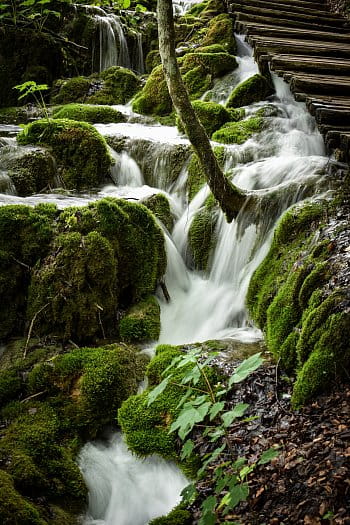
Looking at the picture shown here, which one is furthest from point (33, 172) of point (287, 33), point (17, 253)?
point (287, 33)

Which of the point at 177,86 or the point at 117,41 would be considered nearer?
the point at 177,86

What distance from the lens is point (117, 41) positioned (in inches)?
506

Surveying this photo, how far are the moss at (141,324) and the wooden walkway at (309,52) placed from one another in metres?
2.52

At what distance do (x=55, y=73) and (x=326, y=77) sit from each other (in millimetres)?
8118

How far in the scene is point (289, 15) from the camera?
8992 mm

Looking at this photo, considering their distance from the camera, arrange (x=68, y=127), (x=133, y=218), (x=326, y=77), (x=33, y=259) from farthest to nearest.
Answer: (x=68, y=127), (x=326, y=77), (x=133, y=218), (x=33, y=259)

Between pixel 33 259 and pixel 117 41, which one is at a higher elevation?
pixel 117 41

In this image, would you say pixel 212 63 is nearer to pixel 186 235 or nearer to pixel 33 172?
pixel 33 172

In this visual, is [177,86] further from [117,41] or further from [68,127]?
[117,41]

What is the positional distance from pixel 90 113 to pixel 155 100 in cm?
147

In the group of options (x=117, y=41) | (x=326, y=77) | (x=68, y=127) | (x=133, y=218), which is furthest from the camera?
(x=117, y=41)

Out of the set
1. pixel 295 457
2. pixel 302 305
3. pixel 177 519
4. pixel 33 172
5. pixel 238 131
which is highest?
pixel 238 131

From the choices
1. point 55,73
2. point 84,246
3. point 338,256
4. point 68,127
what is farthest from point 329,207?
point 55,73

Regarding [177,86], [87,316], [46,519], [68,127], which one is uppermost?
[177,86]
